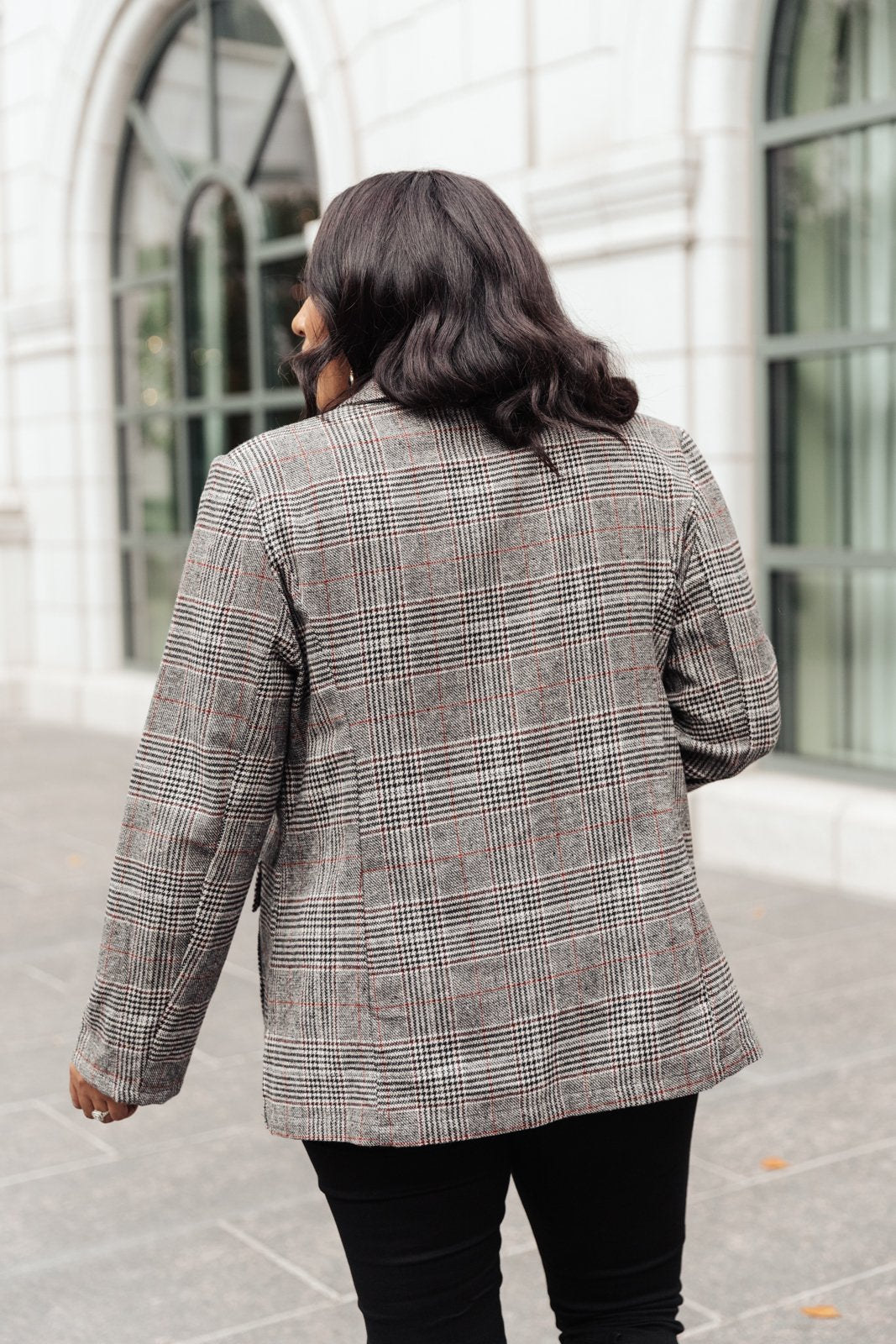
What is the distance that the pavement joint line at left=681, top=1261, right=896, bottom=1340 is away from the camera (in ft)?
9.99

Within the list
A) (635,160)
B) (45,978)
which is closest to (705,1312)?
(45,978)

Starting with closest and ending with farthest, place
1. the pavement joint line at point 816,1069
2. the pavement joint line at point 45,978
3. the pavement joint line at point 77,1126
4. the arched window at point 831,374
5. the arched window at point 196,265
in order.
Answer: the pavement joint line at point 77,1126
the pavement joint line at point 816,1069
the pavement joint line at point 45,978
the arched window at point 831,374
the arched window at point 196,265

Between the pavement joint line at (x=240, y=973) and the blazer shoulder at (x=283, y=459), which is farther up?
the blazer shoulder at (x=283, y=459)

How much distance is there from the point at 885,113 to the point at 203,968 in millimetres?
5669

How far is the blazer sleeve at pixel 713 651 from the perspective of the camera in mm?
1964

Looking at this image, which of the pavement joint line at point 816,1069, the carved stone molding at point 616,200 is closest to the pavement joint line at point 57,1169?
the pavement joint line at point 816,1069

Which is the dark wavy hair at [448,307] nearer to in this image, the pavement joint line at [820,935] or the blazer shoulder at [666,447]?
the blazer shoulder at [666,447]

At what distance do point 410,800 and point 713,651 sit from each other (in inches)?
17.1

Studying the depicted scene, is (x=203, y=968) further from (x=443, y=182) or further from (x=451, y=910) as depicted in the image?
(x=443, y=182)

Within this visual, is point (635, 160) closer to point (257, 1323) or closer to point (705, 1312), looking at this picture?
point (705, 1312)

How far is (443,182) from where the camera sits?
186 centimetres

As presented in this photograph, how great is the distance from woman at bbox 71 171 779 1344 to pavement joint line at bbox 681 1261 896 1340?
1279mm

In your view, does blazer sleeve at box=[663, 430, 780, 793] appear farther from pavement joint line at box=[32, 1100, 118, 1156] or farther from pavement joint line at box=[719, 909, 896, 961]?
pavement joint line at box=[719, 909, 896, 961]

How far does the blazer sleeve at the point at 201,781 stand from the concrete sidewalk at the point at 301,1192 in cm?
146
